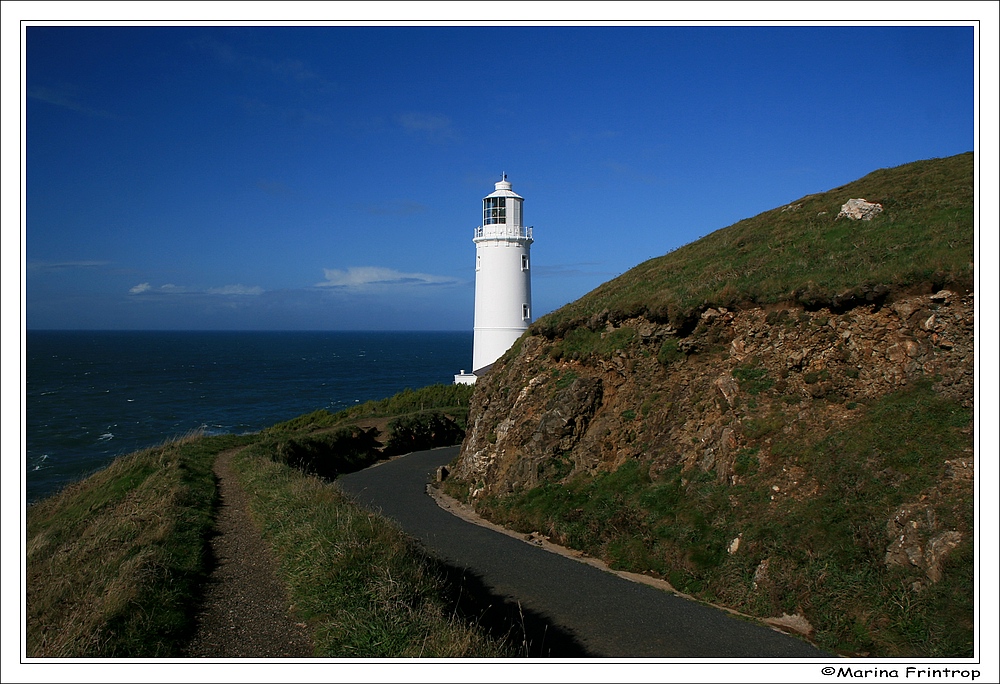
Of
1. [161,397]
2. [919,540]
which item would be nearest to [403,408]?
[919,540]

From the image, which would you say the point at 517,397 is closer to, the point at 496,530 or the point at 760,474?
the point at 496,530

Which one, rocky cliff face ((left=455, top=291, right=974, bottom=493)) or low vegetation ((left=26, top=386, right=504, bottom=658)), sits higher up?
rocky cliff face ((left=455, top=291, right=974, bottom=493))

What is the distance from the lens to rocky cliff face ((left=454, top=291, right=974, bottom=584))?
13664 millimetres

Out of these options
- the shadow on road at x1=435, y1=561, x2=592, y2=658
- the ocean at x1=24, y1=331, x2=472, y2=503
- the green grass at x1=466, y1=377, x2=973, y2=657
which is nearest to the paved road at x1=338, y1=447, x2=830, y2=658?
the shadow on road at x1=435, y1=561, x2=592, y2=658

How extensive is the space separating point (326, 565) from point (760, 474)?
937cm

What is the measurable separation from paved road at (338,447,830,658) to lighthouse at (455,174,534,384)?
2457 centimetres

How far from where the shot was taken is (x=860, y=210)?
21.5m

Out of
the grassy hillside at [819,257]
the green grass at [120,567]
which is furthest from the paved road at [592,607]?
the grassy hillside at [819,257]

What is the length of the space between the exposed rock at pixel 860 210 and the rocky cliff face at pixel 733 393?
6.65 m

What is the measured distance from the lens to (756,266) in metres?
19.8

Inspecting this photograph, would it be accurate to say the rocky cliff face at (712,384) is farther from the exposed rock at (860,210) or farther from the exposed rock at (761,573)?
the exposed rock at (860,210)

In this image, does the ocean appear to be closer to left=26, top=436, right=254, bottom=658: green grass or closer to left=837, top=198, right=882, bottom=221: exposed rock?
left=26, top=436, right=254, bottom=658: green grass

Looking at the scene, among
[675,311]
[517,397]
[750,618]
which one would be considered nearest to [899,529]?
[750,618]

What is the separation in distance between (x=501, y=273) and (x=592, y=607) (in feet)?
104
